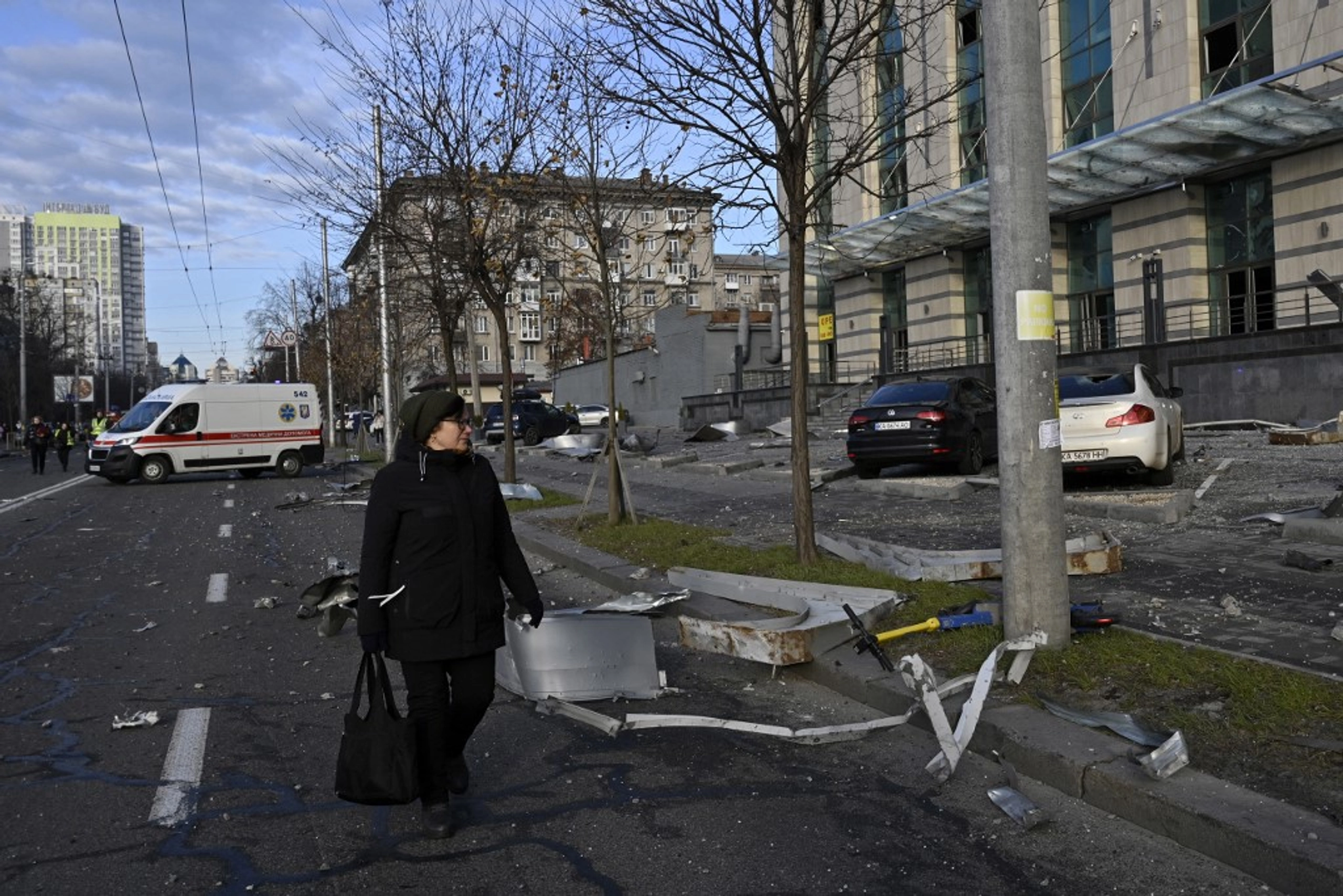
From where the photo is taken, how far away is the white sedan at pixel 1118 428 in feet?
42.3

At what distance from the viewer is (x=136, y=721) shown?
5945 millimetres

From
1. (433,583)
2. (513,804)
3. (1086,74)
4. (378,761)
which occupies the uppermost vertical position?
(1086,74)

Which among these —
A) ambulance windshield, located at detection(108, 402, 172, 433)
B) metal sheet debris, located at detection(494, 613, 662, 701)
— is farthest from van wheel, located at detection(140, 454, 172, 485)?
metal sheet debris, located at detection(494, 613, 662, 701)

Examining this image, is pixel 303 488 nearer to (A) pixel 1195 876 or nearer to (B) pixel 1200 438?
(B) pixel 1200 438

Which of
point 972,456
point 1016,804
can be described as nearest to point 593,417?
point 972,456

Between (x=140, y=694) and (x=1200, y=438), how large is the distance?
19.7 metres

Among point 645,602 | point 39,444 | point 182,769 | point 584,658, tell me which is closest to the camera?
point 182,769

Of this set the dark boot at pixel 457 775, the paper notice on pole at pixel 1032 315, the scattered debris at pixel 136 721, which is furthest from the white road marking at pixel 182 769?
the paper notice on pole at pixel 1032 315

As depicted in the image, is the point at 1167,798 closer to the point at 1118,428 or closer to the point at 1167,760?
the point at 1167,760

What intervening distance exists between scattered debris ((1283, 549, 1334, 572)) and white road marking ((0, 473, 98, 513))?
20239mm

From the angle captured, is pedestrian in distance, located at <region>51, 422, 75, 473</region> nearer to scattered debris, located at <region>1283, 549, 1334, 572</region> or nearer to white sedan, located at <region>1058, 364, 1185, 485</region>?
white sedan, located at <region>1058, 364, 1185, 485</region>

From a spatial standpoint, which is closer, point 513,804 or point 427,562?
point 427,562

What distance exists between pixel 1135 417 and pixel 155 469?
75.8 ft

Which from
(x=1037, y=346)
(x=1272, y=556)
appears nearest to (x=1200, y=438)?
(x=1272, y=556)
